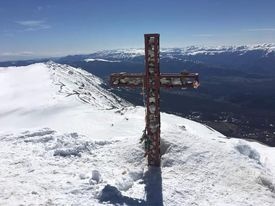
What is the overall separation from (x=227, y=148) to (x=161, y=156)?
355cm

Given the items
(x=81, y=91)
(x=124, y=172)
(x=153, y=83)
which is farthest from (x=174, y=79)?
(x=81, y=91)

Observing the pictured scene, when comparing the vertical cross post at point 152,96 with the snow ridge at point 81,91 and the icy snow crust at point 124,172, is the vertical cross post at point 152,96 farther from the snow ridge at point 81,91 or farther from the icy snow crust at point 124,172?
the snow ridge at point 81,91

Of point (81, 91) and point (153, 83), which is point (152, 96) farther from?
point (81, 91)

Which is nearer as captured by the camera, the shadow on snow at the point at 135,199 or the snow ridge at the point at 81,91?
the shadow on snow at the point at 135,199

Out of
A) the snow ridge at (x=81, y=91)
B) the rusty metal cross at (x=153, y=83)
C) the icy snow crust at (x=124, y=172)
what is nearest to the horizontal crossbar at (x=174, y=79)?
the rusty metal cross at (x=153, y=83)

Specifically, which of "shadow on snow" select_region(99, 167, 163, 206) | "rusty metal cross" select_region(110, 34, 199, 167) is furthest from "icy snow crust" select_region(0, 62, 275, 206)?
"rusty metal cross" select_region(110, 34, 199, 167)

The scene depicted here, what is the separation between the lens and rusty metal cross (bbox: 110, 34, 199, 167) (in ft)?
59.9

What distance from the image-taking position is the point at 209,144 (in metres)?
21.2

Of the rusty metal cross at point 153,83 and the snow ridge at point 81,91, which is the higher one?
the rusty metal cross at point 153,83

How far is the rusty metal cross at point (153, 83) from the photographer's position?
18266 mm

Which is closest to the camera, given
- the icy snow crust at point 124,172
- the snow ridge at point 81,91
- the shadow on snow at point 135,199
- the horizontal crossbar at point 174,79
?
the shadow on snow at point 135,199

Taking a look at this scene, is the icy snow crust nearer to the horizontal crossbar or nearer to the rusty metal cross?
the rusty metal cross

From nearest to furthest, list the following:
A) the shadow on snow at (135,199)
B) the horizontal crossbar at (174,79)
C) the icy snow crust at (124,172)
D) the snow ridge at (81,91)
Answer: the shadow on snow at (135,199) → the icy snow crust at (124,172) → the horizontal crossbar at (174,79) → the snow ridge at (81,91)

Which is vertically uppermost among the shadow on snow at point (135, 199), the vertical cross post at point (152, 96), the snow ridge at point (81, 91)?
the vertical cross post at point (152, 96)
